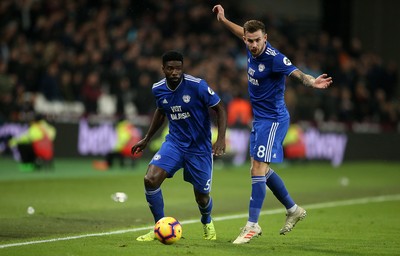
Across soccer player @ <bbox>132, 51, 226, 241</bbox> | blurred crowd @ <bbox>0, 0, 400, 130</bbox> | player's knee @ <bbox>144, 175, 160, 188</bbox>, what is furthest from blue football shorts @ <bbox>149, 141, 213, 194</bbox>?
blurred crowd @ <bbox>0, 0, 400, 130</bbox>

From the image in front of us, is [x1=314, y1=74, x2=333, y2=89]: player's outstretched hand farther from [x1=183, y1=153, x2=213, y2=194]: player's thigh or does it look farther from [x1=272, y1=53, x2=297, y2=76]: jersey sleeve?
[x1=183, y1=153, x2=213, y2=194]: player's thigh

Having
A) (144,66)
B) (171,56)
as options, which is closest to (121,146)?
(144,66)

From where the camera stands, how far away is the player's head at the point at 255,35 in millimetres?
9758

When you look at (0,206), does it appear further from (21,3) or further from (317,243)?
(21,3)

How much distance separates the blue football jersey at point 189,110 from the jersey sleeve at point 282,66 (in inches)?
28.9

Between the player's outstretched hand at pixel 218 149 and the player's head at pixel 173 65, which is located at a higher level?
the player's head at pixel 173 65

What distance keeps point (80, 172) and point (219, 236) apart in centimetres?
1076

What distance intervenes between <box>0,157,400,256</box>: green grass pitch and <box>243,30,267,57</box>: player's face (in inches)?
85.1

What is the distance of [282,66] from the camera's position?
9805 mm

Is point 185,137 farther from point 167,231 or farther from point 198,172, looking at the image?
point 167,231

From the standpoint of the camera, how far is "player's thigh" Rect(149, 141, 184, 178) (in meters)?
9.67

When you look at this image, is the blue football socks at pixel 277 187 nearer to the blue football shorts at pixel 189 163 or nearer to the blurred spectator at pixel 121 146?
the blue football shorts at pixel 189 163

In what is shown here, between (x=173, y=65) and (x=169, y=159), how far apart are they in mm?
1042

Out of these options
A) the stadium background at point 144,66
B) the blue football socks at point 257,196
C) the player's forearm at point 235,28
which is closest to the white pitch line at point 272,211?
the blue football socks at point 257,196
